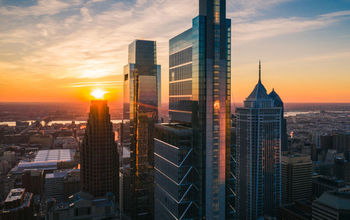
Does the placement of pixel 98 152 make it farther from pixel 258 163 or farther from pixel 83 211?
pixel 258 163

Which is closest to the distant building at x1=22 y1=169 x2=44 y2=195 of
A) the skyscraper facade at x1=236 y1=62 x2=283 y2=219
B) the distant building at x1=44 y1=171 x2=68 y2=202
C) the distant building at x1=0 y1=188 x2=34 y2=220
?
the distant building at x1=44 y1=171 x2=68 y2=202

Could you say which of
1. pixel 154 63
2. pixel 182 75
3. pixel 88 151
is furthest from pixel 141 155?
pixel 182 75

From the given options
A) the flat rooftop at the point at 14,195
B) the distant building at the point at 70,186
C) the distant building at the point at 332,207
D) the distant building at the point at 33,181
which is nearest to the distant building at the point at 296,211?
the distant building at the point at 332,207

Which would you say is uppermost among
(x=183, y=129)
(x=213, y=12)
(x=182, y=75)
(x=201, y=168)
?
(x=213, y=12)

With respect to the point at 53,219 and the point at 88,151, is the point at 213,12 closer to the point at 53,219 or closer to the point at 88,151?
the point at 53,219

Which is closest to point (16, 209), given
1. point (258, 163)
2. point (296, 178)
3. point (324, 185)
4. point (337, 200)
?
point (258, 163)

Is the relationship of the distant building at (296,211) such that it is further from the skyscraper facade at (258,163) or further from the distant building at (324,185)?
the distant building at (324,185)
